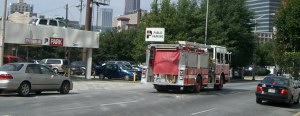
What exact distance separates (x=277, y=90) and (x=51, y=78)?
10.3m

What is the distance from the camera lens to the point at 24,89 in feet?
67.5

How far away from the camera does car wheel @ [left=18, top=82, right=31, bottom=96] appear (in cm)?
2038

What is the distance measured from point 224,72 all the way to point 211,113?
51.3ft

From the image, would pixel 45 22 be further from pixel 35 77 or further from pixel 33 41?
Answer: pixel 35 77

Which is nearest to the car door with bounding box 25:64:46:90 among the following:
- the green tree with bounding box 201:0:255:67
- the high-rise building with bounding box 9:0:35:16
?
the green tree with bounding box 201:0:255:67

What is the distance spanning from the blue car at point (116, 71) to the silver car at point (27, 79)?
2184cm

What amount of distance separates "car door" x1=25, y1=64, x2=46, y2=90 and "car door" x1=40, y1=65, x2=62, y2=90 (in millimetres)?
253

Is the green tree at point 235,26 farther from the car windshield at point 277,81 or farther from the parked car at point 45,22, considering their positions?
the car windshield at point 277,81

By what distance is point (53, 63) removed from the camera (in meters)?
45.9

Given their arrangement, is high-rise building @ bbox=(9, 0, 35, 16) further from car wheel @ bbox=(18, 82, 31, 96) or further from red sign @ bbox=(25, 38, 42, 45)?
car wheel @ bbox=(18, 82, 31, 96)

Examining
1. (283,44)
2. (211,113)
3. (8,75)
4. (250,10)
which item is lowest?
(211,113)

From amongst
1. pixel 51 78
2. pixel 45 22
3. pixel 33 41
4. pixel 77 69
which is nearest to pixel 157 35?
pixel 45 22

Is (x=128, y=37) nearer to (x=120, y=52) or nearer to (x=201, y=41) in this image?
(x=120, y=52)

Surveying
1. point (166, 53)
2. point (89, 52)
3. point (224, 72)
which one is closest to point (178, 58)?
point (166, 53)
